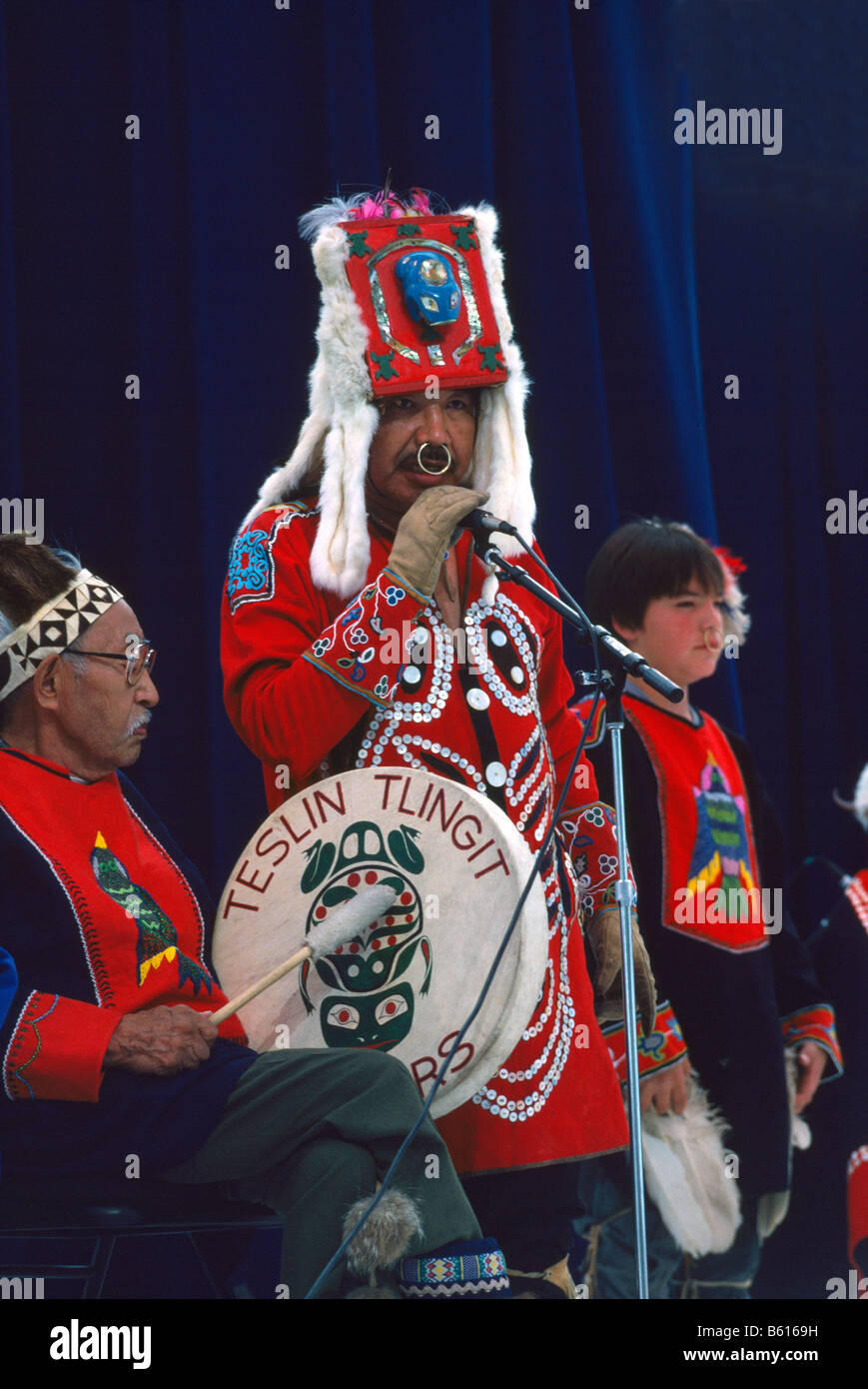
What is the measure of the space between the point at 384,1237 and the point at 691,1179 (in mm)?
1168

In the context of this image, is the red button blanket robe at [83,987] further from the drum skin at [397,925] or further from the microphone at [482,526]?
the microphone at [482,526]

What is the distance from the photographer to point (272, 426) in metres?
3.39

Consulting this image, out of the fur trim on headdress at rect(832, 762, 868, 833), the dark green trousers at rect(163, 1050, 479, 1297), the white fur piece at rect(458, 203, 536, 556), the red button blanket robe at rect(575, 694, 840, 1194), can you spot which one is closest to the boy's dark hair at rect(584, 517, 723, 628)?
the red button blanket robe at rect(575, 694, 840, 1194)

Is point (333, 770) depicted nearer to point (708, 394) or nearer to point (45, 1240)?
point (45, 1240)

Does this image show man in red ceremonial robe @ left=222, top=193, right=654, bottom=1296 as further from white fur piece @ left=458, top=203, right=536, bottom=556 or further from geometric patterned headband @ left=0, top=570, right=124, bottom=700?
geometric patterned headband @ left=0, top=570, right=124, bottom=700

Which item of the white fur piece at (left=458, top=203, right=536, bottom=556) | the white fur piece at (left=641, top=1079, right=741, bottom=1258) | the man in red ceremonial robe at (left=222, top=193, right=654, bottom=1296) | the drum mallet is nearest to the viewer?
the drum mallet

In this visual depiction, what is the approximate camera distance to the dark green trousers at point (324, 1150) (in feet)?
7.10

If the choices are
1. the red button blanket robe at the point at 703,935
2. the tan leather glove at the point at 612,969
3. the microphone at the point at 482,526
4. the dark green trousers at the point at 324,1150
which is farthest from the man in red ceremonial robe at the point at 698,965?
the dark green trousers at the point at 324,1150

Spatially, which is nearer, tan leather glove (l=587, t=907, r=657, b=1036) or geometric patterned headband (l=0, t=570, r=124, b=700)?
geometric patterned headband (l=0, t=570, r=124, b=700)

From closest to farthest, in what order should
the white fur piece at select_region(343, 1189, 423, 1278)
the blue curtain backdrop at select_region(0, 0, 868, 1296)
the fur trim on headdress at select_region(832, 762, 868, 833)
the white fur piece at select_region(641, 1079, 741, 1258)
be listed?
the white fur piece at select_region(343, 1189, 423, 1278) < the white fur piece at select_region(641, 1079, 741, 1258) < the blue curtain backdrop at select_region(0, 0, 868, 1296) < the fur trim on headdress at select_region(832, 762, 868, 833)

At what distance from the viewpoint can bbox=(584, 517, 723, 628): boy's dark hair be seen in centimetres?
338

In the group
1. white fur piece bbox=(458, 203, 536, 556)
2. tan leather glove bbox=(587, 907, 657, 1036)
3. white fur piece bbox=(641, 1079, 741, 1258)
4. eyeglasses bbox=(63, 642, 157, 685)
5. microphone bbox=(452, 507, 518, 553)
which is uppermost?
white fur piece bbox=(458, 203, 536, 556)

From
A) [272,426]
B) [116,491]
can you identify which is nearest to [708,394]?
[272,426]

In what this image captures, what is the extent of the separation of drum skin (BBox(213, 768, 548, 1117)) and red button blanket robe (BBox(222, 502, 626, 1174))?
2.0 inches
